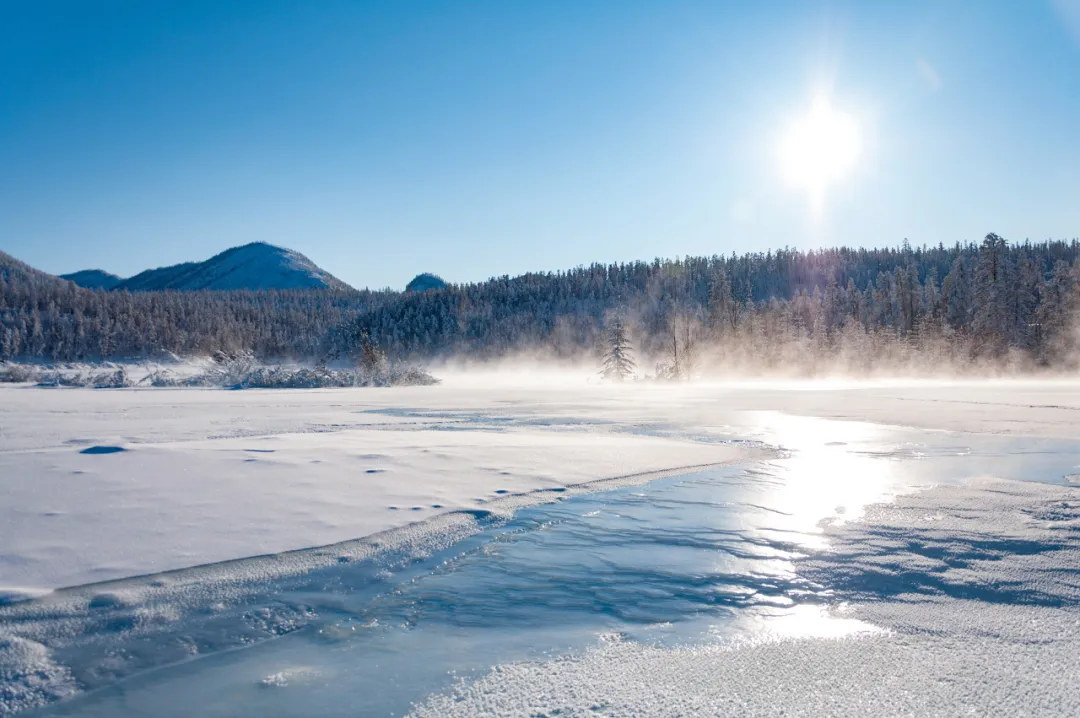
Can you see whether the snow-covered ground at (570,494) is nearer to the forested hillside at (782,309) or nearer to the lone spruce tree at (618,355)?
the lone spruce tree at (618,355)

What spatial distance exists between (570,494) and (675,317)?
319 ft

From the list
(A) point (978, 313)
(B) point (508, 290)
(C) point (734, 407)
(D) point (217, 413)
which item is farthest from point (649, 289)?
(D) point (217, 413)

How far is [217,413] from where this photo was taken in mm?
14781

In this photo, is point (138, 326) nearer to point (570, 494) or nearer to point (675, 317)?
point (675, 317)

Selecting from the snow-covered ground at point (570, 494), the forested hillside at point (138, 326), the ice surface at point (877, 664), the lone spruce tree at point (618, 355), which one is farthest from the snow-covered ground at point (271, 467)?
the forested hillside at point (138, 326)

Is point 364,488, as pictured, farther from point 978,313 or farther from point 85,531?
point 978,313

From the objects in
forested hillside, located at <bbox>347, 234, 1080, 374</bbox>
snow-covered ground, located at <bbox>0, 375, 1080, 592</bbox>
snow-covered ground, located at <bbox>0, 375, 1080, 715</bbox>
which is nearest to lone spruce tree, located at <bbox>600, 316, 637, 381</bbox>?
forested hillside, located at <bbox>347, 234, 1080, 374</bbox>

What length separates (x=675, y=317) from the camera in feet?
331

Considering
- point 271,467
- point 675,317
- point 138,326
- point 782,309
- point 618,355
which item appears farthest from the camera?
point 675,317

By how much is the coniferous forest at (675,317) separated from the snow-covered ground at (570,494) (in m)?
42.1

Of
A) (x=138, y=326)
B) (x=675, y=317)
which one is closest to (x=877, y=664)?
(x=675, y=317)

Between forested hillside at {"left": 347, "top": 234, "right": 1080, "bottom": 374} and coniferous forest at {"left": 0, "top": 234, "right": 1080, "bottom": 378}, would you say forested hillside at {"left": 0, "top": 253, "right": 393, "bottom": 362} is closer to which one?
coniferous forest at {"left": 0, "top": 234, "right": 1080, "bottom": 378}

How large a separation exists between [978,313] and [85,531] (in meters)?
57.4

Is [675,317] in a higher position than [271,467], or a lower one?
higher
